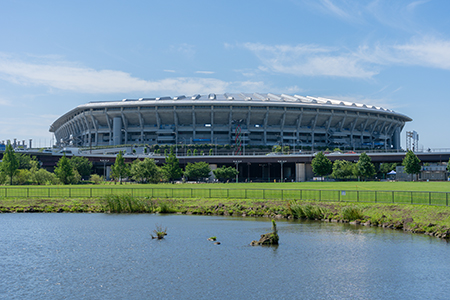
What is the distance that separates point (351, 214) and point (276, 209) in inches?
255

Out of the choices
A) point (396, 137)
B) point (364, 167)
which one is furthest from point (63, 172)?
point (396, 137)

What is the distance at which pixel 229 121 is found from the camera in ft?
401

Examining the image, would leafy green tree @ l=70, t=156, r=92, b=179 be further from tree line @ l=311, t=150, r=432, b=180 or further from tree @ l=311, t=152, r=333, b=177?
tree @ l=311, t=152, r=333, b=177

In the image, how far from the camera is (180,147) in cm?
11888

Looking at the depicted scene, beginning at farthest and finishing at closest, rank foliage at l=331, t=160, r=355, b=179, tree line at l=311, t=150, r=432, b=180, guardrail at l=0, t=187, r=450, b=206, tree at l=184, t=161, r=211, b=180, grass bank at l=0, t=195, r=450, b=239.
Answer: tree at l=184, t=161, r=211, b=180 < foliage at l=331, t=160, r=355, b=179 < tree line at l=311, t=150, r=432, b=180 < guardrail at l=0, t=187, r=450, b=206 < grass bank at l=0, t=195, r=450, b=239

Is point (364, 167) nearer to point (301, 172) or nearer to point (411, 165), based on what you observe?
point (411, 165)

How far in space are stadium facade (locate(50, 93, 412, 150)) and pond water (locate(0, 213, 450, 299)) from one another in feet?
306

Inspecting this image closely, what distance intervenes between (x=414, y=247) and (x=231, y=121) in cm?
10239

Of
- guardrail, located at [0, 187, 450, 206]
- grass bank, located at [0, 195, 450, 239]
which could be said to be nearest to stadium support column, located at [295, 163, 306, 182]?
guardrail, located at [0, 187, 450, 206]

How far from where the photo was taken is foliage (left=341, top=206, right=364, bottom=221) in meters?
30.1

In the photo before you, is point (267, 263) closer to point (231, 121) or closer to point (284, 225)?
point (284, 225)

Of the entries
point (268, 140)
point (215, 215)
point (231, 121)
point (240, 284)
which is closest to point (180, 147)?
point (231, 121)

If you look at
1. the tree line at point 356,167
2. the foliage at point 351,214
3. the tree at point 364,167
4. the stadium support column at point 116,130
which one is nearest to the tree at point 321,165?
the tree line at point 356,167

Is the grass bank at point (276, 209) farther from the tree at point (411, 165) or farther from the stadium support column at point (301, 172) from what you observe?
the stadium support column at point (301, 172)
